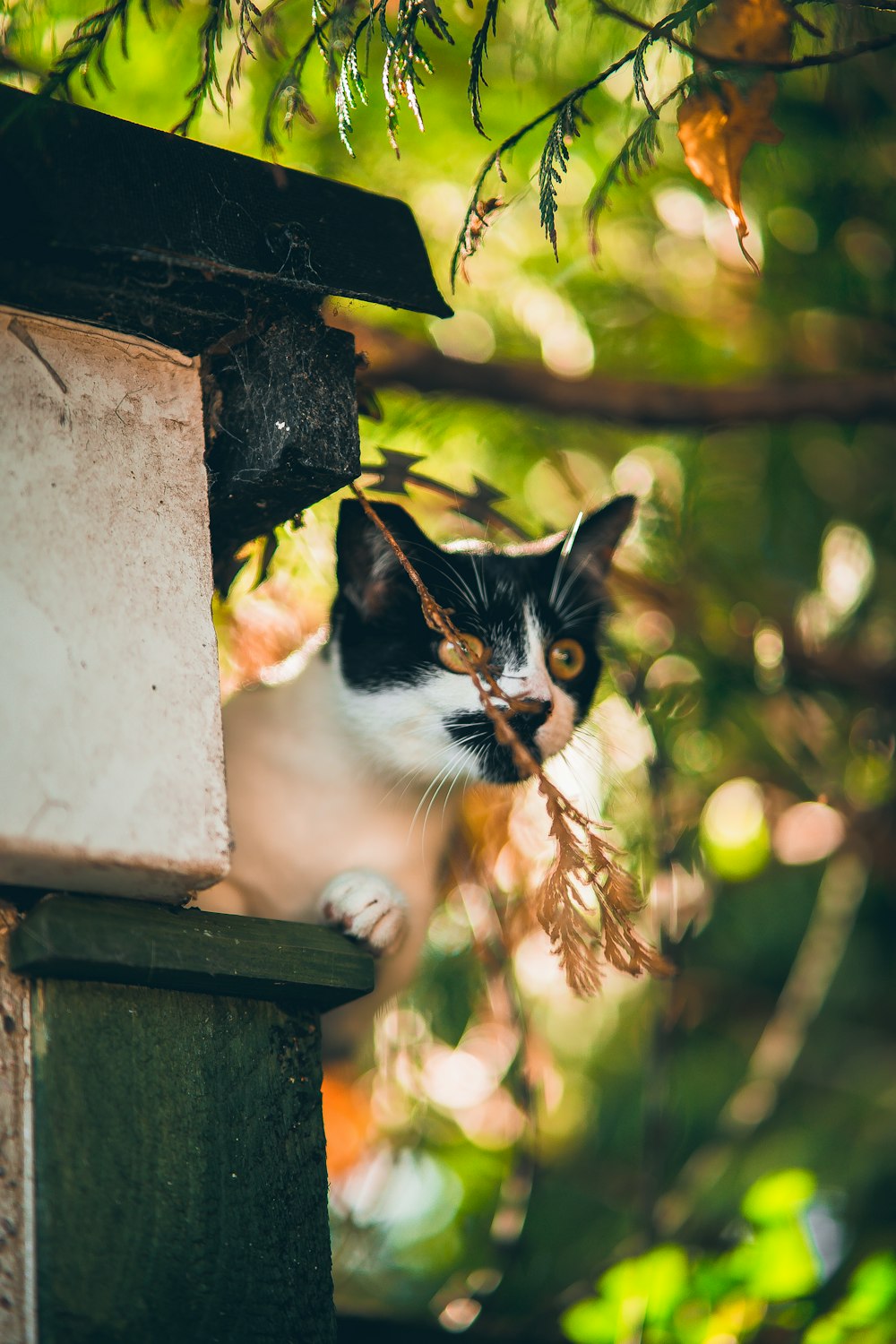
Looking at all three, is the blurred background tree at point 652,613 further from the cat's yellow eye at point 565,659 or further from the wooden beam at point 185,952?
the wooden beam at point 185,952

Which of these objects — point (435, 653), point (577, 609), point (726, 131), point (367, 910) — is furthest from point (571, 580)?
point (726, 131)

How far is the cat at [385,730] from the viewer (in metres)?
1.65

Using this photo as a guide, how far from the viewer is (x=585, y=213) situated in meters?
1.28

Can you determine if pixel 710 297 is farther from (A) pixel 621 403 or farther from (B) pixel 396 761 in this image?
(B) pixel 396 761

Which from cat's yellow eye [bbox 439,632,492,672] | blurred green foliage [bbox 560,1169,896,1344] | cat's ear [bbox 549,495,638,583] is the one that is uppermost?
cat's ear [bbox 549,495,638,583]

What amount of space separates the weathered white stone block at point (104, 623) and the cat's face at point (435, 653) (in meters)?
0.48

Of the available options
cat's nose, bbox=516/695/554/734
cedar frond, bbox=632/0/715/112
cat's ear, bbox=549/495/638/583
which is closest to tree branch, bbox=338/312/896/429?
cat's ear, bbox=549/495/638/583

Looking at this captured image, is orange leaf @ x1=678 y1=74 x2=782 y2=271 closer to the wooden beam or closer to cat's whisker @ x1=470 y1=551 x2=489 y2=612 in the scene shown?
cat's whisker @ x1=470 y1=551 x2=489 y2=612

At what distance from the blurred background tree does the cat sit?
0.45 feet

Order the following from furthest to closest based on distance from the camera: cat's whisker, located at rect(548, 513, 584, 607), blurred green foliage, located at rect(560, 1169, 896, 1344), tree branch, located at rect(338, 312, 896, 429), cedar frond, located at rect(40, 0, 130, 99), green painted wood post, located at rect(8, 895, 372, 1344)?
tree branch, located at rect(338, 312, 896, 429) → cat's whisker, located at rect(548, 513, 584, 607) → blurred green foliage, located at rect(560, 1169, 896, 1344) → cedar frond, located at rect(40, 0, 130, 99) → green painted wood post, located at rect(8, 895, 372, 1344)

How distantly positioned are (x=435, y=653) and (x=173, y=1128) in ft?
2.78

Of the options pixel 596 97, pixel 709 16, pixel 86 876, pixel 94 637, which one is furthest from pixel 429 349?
pixel 86 876

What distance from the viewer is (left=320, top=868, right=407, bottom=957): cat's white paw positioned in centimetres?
146

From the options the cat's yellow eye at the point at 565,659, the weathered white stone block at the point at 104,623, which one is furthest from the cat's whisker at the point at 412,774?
the weathered white stone block at the point at 104,623
